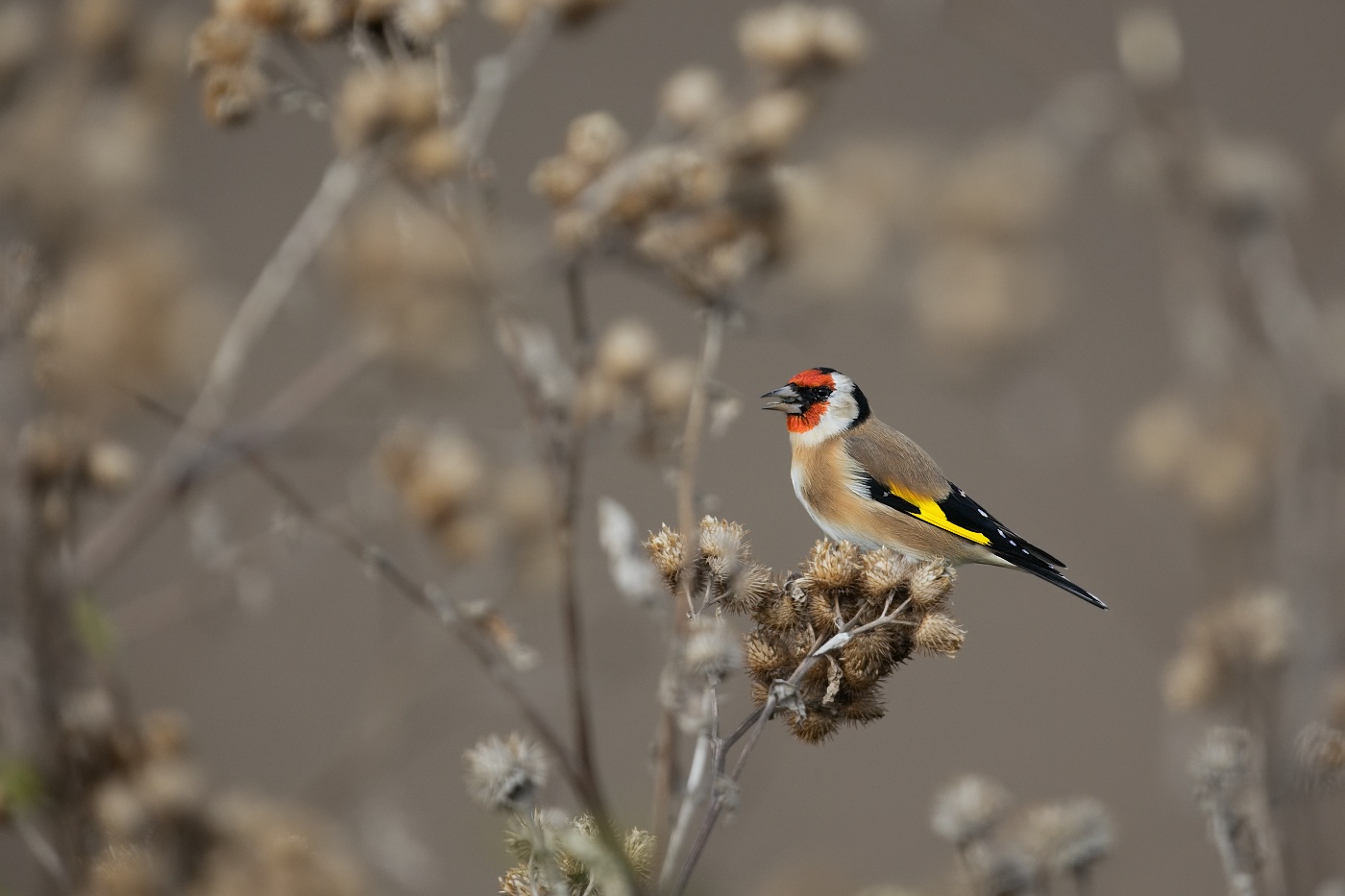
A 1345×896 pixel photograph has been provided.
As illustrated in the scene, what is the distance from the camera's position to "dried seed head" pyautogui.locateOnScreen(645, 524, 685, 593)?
181cm

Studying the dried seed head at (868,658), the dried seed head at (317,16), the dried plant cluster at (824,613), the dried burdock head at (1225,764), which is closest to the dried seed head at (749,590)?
the dried plant cluster at (824,613)

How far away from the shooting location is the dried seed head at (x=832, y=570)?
1817 millimetres

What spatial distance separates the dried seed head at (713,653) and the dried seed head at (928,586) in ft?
1.21

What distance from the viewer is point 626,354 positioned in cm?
242

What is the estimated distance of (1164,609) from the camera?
2502 mm

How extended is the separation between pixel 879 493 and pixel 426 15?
169 cm

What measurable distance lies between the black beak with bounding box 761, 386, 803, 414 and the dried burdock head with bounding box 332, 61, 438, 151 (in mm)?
1333

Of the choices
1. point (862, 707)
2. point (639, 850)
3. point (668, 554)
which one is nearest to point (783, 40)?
point (668, 554)

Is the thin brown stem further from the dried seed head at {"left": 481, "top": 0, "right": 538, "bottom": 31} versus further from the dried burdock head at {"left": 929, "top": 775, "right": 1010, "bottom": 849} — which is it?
the dried seed head at {"left": 481, "top": 0, "right": 538, "bottom": 31}

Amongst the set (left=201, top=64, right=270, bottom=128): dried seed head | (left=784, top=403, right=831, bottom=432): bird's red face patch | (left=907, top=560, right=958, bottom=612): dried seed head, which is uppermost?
(left=784, top=403, right=831, bottom=432): bird's red face patch

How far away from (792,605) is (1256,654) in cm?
109

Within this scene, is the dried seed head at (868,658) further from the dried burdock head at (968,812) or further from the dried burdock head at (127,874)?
the dried burdock head at (127,874)

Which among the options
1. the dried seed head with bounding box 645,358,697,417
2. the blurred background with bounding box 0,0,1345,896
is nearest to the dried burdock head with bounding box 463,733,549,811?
the blurred background with bounding box 0,0,1345,896

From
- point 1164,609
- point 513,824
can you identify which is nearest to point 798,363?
point 1164,609
